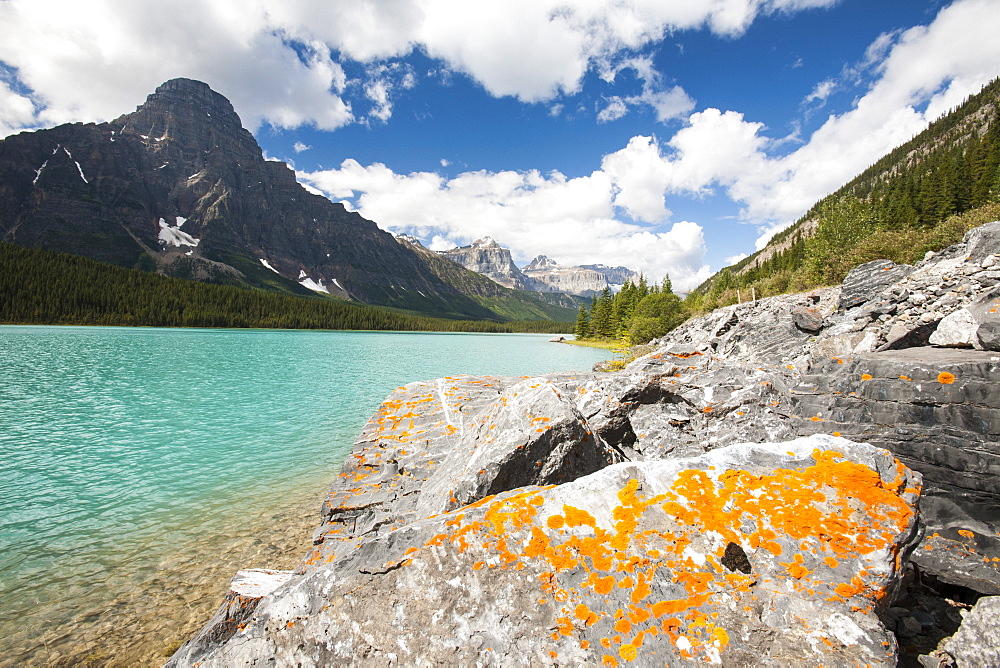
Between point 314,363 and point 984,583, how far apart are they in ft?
167

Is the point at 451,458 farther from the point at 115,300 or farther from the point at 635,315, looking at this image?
the point at 115,300

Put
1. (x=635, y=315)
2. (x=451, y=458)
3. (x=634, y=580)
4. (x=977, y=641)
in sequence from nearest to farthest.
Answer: (x=634, y=580) → (x=977, y=641) → (x=451, y=458) → (x=635, y=315)

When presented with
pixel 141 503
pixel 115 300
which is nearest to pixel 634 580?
pixel 141 503

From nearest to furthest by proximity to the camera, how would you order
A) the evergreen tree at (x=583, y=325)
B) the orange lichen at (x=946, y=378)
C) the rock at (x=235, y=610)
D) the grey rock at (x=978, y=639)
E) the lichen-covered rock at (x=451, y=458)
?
the grey rock at (x=978, y=639) < the rock at (x=235, y=610) < the orange lichen at (x=946, y=378) < the lichen-covered rock at (x=451, y=458) < the evergreen tree at (x=583, y=325)

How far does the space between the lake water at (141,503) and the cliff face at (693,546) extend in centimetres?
450

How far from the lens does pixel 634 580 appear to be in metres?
3.31

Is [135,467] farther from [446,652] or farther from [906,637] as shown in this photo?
[906,637]

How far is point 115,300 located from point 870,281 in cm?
18364

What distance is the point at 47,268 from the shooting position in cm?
12862

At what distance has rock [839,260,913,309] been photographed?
19578 mm

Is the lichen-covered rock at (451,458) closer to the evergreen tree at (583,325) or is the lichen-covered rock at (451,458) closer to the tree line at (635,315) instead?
the tree line at (635,315)

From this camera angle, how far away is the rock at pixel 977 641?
339 centimetres

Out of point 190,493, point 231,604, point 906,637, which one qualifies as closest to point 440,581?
point 231,604

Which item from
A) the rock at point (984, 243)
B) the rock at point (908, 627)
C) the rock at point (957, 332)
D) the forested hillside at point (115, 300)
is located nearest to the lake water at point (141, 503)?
the rock at point (908, 627)
